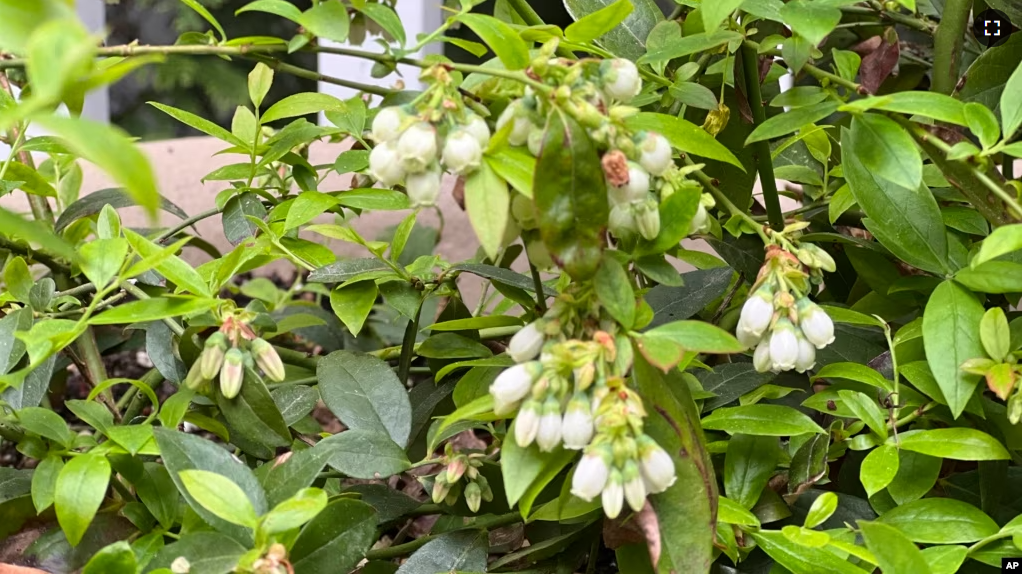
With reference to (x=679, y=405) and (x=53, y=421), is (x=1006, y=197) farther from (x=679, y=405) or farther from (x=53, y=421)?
(x=53, y=421)

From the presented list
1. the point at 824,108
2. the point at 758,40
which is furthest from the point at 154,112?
the point at 824,108

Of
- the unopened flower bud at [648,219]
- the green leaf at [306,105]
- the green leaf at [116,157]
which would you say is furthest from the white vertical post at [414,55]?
the green leaf at [116,157]

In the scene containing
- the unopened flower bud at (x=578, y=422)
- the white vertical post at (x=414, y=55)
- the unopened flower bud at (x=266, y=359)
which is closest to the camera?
the unopened flower bud at (x=578, y=422)

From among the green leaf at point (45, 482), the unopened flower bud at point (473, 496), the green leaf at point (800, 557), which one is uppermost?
the green leaf at point (45, 482)

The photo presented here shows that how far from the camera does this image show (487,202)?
11.2 inches

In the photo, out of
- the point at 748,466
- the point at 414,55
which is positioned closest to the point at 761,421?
the point at 748,466

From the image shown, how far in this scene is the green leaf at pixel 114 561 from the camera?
12.1 inches

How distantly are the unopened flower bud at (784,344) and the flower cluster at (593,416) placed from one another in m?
0.09

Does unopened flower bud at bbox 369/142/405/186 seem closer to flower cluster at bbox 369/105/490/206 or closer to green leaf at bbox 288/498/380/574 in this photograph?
flower cluster at bbox 369/105/490/206

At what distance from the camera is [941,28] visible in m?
0.51

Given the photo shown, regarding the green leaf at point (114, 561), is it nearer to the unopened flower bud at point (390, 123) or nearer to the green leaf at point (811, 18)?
the unopened flower bud at point (390, 123)

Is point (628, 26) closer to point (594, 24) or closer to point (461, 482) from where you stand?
point (594, 24)

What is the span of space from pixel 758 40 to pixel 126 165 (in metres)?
0.48

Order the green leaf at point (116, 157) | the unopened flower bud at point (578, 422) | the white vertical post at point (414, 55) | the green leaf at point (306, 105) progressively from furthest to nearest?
the white vertical post at point (414, 55) → the green leaf at point (306, 105) → the unopened flower bud at point (578, 422) → the green leaf at point (116, 157)
